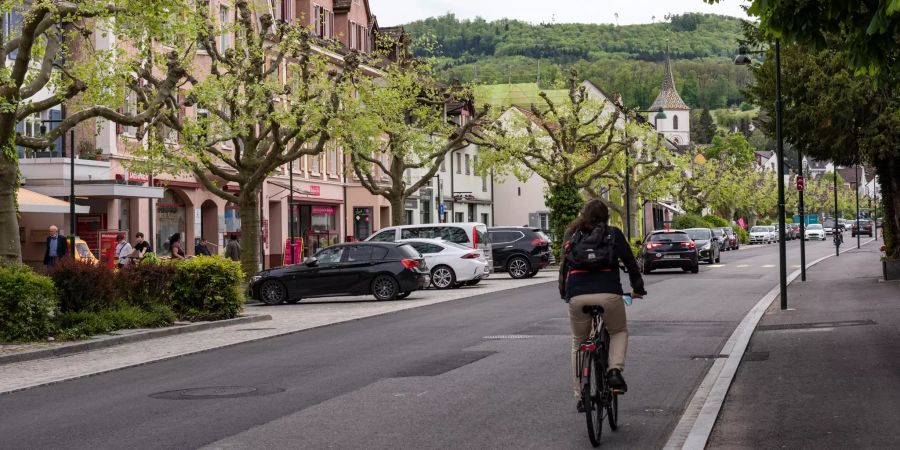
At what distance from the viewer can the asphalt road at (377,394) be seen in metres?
9.97

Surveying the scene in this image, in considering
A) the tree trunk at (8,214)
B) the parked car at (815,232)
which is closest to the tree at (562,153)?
the tree trunk at (8,214)

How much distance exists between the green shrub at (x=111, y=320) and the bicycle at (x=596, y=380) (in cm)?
1208

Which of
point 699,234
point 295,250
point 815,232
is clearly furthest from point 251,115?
point 815,232

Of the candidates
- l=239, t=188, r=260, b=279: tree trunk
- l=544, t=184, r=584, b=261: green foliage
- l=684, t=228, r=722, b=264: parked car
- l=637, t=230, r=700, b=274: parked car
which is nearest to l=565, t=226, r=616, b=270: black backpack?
l=239, t=188, r=260, b=279: tree trunk

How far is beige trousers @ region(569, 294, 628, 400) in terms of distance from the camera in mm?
9891

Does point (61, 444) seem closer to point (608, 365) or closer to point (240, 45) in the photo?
point (608, 365)

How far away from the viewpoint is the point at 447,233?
137ft

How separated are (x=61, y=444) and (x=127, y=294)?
13.4 m

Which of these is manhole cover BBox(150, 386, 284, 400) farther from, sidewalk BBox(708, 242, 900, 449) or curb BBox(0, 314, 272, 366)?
curb BBox(0, 314, 272, 366)

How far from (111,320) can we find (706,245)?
37311mm

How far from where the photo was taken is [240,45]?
35562 mm

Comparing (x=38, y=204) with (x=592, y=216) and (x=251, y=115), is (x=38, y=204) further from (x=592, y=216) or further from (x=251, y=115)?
(x=592, y=216)

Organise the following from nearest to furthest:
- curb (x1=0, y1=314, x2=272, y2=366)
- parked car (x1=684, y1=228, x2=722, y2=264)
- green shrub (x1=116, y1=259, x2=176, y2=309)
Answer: curb (x1=0, y1=314, x2=272, y2=366)
green shrub (x1=116, y1=259, x2=176, y2=309)
parked car (x1=684, y1=228, x2=722, y2=264)

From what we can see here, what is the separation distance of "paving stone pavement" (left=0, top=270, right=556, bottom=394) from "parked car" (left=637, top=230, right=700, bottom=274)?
10770mm
